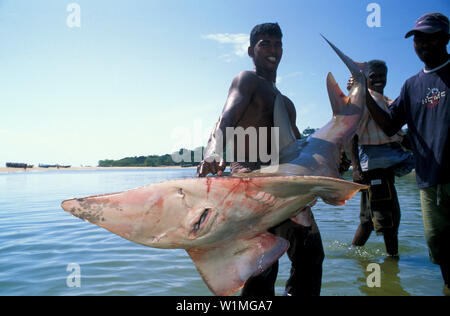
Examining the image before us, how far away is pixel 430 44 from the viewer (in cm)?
287

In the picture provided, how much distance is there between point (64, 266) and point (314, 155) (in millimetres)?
3922

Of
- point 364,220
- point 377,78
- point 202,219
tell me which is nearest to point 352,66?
point 202,219

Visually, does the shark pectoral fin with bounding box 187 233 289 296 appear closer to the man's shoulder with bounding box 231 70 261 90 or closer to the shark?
the shark

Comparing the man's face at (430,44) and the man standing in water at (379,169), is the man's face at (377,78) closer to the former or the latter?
the man standing in water at (379,169)

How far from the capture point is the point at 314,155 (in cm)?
202

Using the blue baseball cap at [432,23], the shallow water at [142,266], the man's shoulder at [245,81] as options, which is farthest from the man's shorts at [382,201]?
the man's shoulder at [245,81]

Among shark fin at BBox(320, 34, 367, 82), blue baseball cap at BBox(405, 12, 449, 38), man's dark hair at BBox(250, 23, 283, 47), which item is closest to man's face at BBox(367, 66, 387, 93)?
blue baseball cap at BBox(405, 12, 449, 38)

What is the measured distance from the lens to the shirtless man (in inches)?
86.7

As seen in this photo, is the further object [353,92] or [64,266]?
[64,266]

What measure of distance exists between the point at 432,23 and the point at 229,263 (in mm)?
2783

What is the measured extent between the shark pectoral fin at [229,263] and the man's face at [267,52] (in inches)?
56.4

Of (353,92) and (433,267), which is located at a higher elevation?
(353,92)
